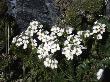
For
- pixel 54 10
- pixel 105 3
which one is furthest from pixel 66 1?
pixel 105 3

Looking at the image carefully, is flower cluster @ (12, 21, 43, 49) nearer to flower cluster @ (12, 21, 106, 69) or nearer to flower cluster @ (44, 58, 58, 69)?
flower cluster @ (12, 21, 106, 69)

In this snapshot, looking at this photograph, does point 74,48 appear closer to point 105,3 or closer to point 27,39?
point 27,39

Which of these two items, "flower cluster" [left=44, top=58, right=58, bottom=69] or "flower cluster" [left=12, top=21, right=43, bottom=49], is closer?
"flower cluster" [left=44, top=58, right=58, bottom=69]

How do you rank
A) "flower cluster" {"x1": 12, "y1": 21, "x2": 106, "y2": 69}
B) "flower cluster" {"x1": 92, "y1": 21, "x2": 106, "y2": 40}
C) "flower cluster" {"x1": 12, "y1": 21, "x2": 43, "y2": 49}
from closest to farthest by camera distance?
"flower cluster" {"x1": 12, "y1": 21, "x2": 106, "y2": 69}, "flower cluster" {"x1": 92, "y1": 21, "x2": 106, "y2": 40}, "flower cluster" {"x1": 12, "y1": 21, "x2": 43, "y2": 49}

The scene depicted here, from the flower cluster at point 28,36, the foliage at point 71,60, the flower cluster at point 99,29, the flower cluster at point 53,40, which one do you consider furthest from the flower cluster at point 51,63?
the flower cluster at point 99,29

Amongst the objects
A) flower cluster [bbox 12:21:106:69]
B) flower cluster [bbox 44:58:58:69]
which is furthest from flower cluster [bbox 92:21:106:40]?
flower cluster [bbox 44:58:58:69]

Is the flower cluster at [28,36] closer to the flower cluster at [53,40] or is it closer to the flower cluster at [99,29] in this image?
the flower cluster at [53,40]

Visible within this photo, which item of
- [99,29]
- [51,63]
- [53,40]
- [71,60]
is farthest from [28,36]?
[99,29]

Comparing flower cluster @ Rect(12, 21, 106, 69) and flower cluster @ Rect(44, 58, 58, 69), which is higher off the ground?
flower cluster @ Rect(12, 21, 106, 69)
